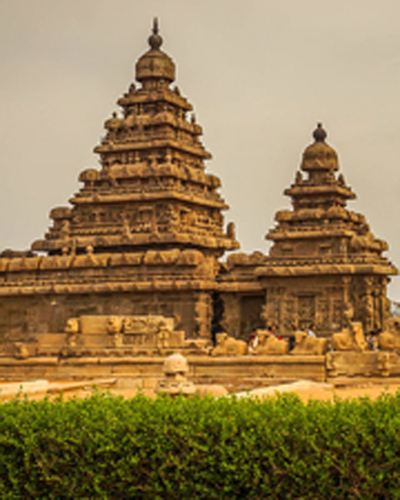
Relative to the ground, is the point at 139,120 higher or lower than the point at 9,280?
higher

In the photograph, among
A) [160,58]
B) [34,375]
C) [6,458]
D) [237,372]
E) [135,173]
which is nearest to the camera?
[6,458]

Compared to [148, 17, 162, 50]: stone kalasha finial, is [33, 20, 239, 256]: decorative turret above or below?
below

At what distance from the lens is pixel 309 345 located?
2883 cm

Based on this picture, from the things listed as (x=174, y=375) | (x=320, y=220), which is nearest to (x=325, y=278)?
(x=320, y=220)

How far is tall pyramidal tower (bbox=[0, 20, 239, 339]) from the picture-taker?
39656 millimetres

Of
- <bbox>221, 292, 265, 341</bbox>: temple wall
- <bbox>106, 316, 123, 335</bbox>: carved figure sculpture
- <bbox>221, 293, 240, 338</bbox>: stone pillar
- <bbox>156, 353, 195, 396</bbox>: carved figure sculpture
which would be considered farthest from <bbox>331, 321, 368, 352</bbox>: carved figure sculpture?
<bbox>221, 293, 240, 338</bbox>: stone pillar

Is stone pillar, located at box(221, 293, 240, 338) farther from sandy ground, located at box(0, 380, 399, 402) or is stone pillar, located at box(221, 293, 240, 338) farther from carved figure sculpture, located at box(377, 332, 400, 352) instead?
sandy ground, located at box(0, 380, 399, 402)


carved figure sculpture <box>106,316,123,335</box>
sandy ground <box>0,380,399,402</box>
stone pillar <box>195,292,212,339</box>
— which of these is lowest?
sandy ground <box>0,380,399,402</box>

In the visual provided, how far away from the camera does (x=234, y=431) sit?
42.9 feet

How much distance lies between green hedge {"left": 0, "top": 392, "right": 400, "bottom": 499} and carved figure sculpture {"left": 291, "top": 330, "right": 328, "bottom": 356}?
1460 centimetres

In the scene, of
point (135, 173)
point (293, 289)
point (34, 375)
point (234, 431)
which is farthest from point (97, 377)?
point (234, 431)

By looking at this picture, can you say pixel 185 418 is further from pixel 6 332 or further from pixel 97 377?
pixel 6 332

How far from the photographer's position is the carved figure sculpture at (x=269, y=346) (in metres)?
29.4

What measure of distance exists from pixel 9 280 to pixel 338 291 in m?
13.6
